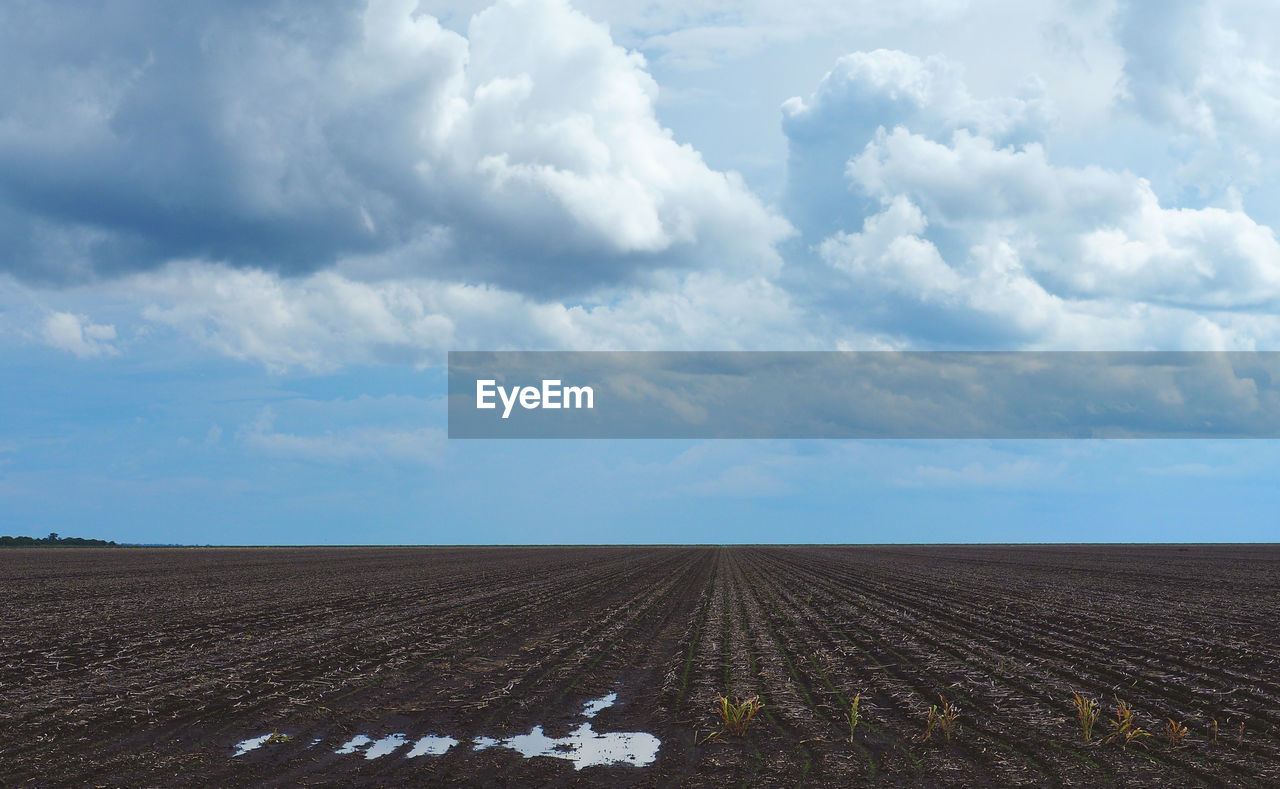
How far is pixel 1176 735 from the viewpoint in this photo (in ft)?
35.3

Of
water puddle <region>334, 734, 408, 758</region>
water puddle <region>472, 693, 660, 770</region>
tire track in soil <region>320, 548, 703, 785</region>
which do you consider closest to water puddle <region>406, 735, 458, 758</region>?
tire track in soil <region>320, 548, 703, 785</region>

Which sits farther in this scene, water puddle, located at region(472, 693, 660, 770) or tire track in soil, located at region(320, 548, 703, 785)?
water puddle, located at region(472, 693, 660, 770)

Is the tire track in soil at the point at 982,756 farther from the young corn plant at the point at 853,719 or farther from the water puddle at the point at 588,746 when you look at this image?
the water puddle at the point at 588,746

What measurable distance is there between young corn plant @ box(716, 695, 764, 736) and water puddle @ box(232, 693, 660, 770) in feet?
3.26

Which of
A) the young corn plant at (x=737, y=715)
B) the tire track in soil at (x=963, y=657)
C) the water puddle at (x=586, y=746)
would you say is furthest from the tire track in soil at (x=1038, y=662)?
the water puddle at (x=586, y=746)

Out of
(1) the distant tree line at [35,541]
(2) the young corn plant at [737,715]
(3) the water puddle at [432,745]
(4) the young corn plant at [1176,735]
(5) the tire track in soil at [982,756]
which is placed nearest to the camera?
(5) the tire track in soil at [982,756]

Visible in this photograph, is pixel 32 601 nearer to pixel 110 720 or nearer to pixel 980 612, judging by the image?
pixel 110 720

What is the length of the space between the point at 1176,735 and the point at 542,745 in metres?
8.07

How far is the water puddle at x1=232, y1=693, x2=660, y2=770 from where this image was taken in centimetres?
1046

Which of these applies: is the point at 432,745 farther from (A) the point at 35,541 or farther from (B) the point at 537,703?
(A) the point at 35,541

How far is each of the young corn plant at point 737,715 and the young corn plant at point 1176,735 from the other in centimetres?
522

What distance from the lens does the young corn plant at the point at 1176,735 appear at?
10.7 meters

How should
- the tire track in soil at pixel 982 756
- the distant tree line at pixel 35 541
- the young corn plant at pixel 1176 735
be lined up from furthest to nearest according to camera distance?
the distant tree line at pixel 35 541 < the young corn plant at pixel 1176 735 < the tire track in soil at pixel 982 756

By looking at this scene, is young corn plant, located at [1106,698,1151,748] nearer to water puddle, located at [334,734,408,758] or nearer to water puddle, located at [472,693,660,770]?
water puddle, located at [472,693,660,770]
